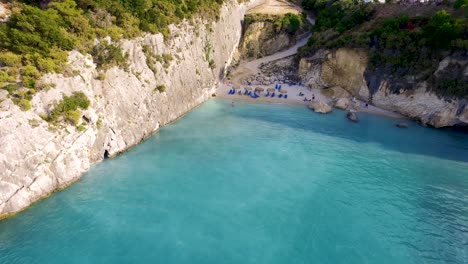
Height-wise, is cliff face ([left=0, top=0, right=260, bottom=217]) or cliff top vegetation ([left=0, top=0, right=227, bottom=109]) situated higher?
cliff top vegetation ([left=0, top=0, right=227, bottom=109])

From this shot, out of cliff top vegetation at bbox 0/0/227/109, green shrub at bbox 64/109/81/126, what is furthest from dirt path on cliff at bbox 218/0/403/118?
green shrub at bbox 64/109/81/126

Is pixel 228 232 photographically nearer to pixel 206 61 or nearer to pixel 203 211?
pixel 203 211

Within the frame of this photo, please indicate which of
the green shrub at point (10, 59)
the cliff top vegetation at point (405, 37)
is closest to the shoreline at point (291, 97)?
the cliff top vegetation at point (405, 37)

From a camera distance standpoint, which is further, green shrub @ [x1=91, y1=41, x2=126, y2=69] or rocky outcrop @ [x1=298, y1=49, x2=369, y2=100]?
rocky outcrop @ [x1=298, y1=49, x2=369, y2=100]

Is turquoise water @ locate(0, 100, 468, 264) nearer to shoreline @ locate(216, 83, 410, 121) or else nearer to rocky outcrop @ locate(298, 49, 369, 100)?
shoreline @ locate(216, 83, 410, 121)

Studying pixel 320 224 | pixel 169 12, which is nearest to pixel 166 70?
pixel 169 12
